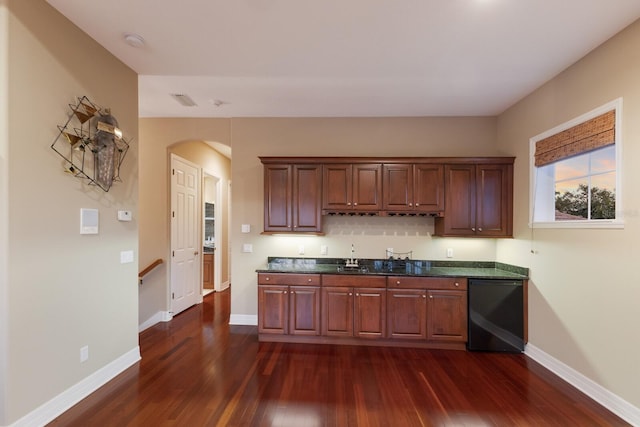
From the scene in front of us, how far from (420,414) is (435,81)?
313cm

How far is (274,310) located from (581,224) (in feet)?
10.8

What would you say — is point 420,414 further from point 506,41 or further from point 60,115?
point 60,115

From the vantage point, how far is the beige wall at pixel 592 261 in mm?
2115

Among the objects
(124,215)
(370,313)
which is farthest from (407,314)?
(124,215)

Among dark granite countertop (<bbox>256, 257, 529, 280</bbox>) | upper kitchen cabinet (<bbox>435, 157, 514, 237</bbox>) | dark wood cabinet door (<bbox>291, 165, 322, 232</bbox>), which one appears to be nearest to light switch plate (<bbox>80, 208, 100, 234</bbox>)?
dark granite countertop (<bbox>256, 257, 529, 280</bbox>)

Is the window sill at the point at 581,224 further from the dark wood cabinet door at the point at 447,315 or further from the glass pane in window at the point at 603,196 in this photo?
the dark wood cabinet door at the point at 447,315

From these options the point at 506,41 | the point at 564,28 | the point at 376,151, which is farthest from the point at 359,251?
the point at 564,28

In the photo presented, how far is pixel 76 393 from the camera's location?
7.34 ft

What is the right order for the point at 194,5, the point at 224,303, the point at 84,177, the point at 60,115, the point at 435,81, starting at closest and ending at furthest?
the point at 194,5, the point at 60,115, the point at 84,177, the point at 435,81, the point at 224,303

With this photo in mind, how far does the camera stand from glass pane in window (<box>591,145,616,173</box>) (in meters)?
2.35

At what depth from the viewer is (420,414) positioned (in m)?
2.16

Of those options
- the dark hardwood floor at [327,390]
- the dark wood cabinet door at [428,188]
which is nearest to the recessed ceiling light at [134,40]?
the dark hardwood floor at [327,390]

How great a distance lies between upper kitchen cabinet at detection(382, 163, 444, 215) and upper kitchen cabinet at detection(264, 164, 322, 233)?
910mm

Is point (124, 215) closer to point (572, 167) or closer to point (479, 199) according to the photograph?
point (479, 199)
